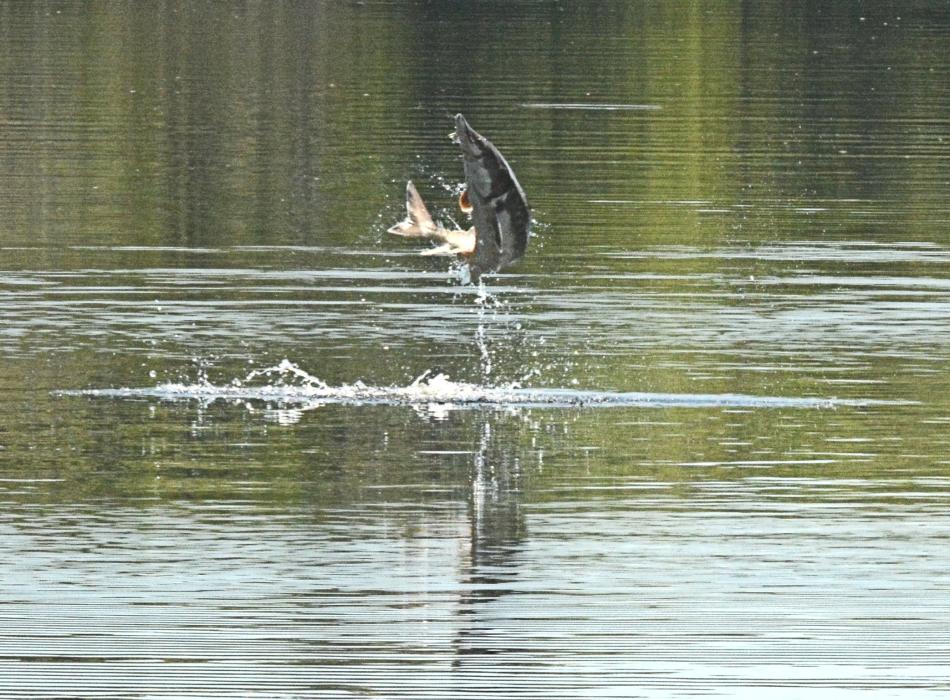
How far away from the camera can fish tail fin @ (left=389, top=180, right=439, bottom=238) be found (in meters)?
17.1

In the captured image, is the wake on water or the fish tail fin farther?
the wake on water

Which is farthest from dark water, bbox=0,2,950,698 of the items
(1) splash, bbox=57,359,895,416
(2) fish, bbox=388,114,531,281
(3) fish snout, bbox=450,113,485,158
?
(3) fish snout, bbox=450,113,485,158

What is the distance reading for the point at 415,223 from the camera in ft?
56.5

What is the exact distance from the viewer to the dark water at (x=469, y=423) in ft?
41.4

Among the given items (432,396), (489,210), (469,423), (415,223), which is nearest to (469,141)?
(489,210)

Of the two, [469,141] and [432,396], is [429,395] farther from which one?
[469,141]

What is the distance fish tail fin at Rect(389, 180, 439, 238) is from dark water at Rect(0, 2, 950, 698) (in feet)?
4.37

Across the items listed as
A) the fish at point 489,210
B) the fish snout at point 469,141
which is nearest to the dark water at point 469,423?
the fish at point 489,210

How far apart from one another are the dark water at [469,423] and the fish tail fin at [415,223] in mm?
1331

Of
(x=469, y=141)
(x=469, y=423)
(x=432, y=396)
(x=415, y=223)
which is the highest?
(x=469, y=141)

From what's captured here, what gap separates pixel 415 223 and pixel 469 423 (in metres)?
1.92

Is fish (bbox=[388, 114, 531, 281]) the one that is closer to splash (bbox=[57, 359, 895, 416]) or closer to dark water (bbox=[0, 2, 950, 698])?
dark water (bbox=[0, 2, 950, 698])

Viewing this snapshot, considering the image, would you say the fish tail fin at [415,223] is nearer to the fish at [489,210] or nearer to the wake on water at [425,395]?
the fish at [489,210]

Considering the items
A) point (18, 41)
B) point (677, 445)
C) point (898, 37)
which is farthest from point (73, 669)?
point (898, 37)
